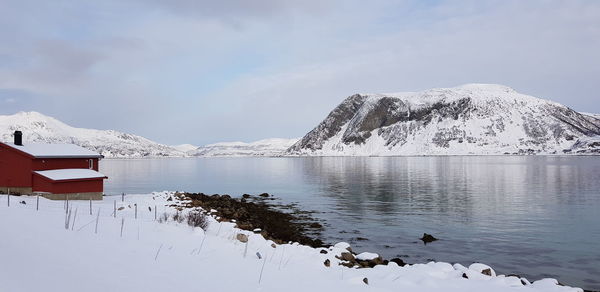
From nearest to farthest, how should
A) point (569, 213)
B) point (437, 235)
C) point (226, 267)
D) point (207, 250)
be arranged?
point (226, 267)
point (207, 250)
point (437, 235)
point (569, 213)

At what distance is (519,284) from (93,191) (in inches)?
1475

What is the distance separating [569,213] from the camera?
1528 inches

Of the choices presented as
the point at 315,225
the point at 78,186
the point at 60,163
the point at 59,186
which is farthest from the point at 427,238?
the point at 60,163

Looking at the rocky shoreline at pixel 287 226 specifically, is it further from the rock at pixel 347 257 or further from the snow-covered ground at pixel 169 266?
the snow-covered ground at pixel 169 266

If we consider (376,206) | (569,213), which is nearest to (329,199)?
(376,206)

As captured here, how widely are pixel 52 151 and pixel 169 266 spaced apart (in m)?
34.7

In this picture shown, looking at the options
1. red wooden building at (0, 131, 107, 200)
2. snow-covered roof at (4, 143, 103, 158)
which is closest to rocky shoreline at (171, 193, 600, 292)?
red wooden building at (0, 131, 107, 200)

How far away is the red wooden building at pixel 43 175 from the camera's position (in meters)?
36.6

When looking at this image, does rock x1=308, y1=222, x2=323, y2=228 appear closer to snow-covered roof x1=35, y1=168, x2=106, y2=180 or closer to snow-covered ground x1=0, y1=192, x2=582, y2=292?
snow-covered ground x1=0, y1=192, x2=582, y2=292

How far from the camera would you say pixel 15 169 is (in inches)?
1467

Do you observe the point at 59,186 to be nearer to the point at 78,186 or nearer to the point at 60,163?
the point at 78,186

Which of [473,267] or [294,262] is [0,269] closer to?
[294,262]

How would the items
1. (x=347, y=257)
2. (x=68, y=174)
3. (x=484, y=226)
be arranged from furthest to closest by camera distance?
(x=68, y=174) → (x=484, y=226) → (x=347, y=257)

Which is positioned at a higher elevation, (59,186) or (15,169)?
(15,169)
